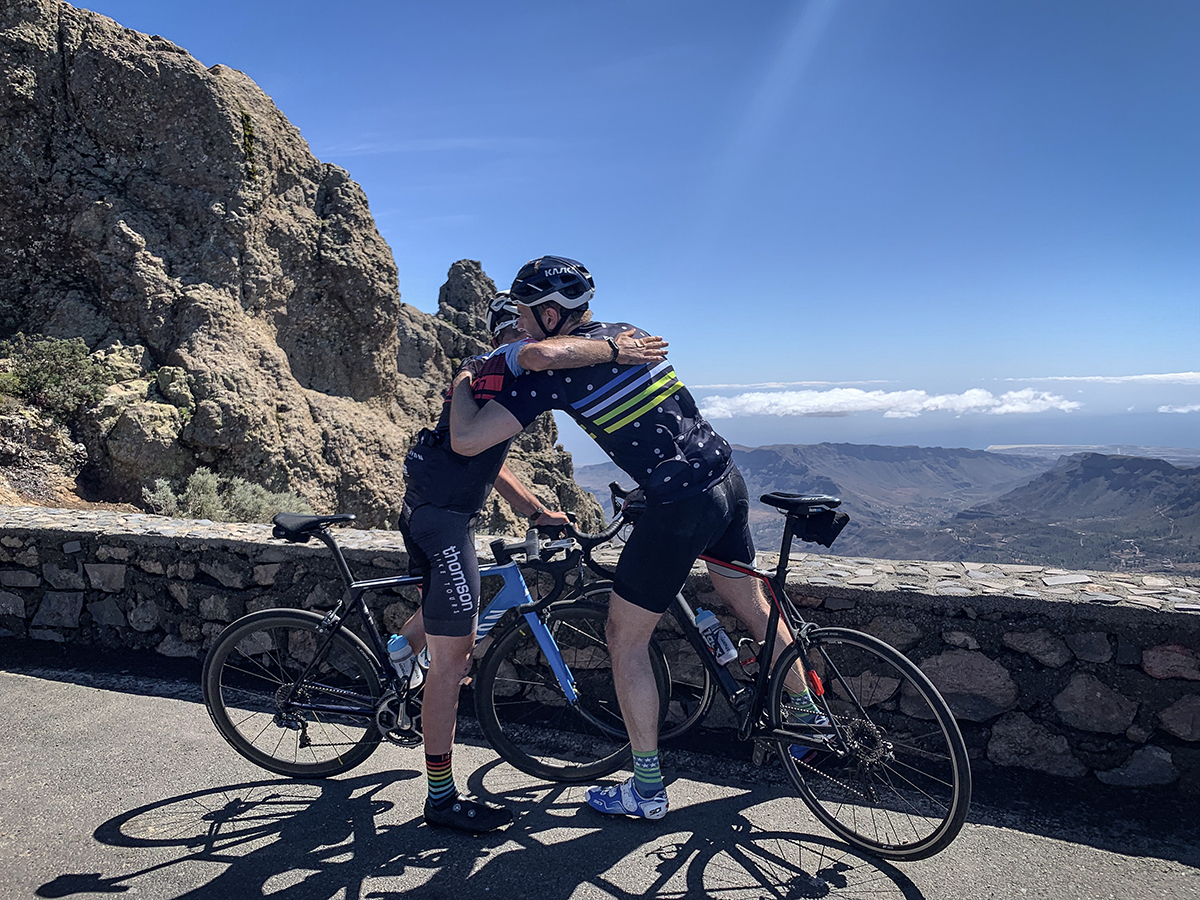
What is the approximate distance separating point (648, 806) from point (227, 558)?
2953 mm

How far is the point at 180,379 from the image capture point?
10609 mm

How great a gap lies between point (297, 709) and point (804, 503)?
2594 mm

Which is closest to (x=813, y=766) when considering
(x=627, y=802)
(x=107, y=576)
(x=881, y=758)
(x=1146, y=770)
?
(x=881, y=758)

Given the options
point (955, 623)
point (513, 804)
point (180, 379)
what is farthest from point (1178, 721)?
point (180, 379)

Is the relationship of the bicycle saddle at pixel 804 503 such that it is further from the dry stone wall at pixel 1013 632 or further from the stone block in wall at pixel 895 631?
the stone block in wall at pixel 895 631

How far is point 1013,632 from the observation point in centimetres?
308

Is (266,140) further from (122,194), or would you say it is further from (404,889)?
(404,889)

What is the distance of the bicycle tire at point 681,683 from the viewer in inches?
129

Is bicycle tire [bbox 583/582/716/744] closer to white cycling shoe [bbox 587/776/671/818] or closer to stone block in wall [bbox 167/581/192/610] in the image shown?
white cycling shoe [bbox 587/776/671/818]

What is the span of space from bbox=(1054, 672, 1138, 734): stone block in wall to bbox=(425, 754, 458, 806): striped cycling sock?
2.74 m

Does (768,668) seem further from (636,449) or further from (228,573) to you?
(228,573)

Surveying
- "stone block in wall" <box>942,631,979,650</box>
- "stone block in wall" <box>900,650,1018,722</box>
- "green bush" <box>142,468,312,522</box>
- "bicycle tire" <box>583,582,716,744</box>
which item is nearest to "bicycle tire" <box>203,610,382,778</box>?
"bicycle tire" <box>583,582,716,744</box>

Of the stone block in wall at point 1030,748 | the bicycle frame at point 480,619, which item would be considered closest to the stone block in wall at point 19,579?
the bicycle frame at point 480,619

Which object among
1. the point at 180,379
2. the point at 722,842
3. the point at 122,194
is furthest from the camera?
the point at 122,194
